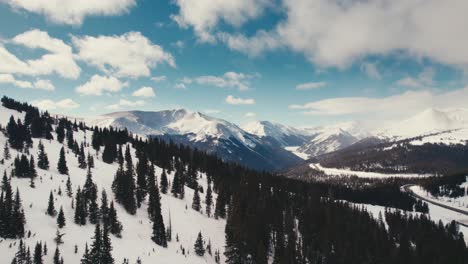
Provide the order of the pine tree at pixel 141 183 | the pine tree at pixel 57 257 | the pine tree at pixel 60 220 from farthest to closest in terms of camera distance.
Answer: the pine tree at pixel 141 183, the pine tree at pixel 60 220, the pine tree at pixel 57 257

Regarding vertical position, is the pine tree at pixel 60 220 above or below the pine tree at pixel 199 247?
above

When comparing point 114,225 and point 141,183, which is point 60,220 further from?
point 141,183

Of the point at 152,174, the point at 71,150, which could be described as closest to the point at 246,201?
the point at 152,174

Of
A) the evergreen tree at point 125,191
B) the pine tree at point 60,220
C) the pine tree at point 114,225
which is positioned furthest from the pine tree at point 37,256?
the evergreen tree at point 125,191

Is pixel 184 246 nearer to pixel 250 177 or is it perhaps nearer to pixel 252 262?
pixel 252 262

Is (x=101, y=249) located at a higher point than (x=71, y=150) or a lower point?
lower

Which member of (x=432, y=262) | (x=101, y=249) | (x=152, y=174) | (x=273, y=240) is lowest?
(x=432, y=262)

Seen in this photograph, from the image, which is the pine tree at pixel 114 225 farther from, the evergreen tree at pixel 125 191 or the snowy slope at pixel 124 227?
the evergreen tree at pixel 125 191

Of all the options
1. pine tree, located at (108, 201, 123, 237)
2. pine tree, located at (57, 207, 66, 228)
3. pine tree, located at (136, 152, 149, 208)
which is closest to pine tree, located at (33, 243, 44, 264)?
pine tree, located at (57, 207, 66, 228)
